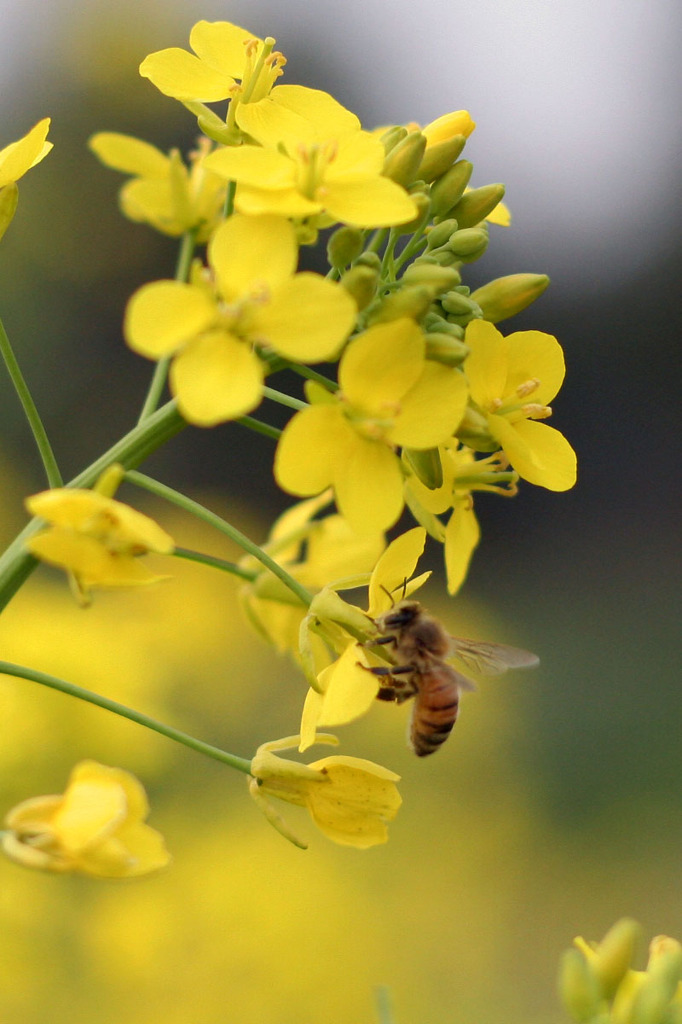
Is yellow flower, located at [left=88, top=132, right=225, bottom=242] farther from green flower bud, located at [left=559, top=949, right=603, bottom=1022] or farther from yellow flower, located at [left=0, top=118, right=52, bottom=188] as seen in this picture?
green flower bud, located at [left=559, top=949, right=603, bottom=1022]

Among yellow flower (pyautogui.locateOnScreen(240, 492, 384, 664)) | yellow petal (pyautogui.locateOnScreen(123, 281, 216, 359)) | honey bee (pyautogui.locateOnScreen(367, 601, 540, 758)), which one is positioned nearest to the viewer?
yellow petal (pyautogui.locateOnScreen(123, 281, 216, 359))

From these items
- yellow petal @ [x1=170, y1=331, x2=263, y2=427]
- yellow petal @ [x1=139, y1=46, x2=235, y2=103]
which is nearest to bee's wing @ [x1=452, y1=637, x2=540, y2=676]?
yellow petal @ [x1=170, y1=331, x2=263, y2=427]

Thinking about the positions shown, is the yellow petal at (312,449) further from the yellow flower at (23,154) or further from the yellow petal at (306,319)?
the yellow flower at (23,154)

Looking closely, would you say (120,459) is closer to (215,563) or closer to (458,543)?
(215,563)

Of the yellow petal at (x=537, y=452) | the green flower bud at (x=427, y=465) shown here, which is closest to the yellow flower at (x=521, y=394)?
the yellow petal at (x=537, y=452)

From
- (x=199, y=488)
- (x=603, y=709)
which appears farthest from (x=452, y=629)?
(x=199, y=488)
